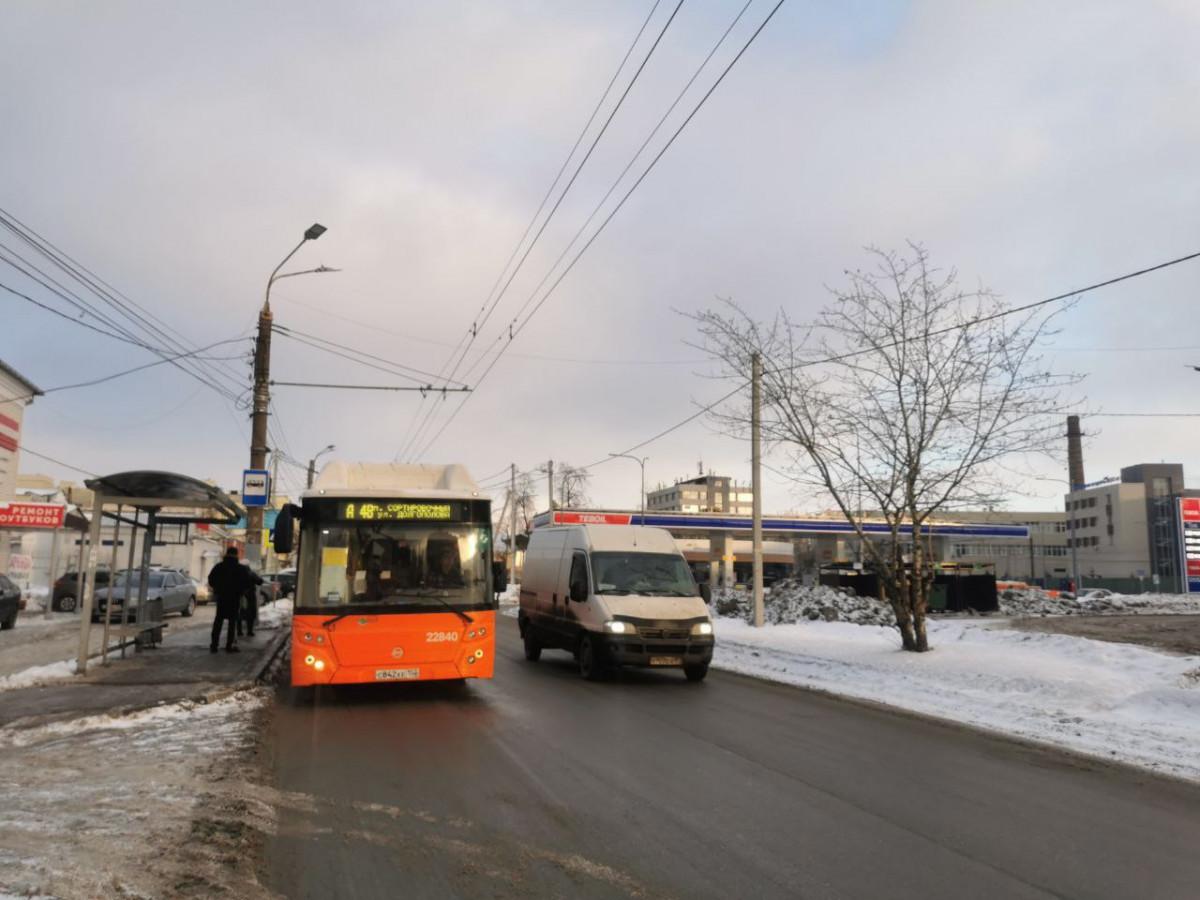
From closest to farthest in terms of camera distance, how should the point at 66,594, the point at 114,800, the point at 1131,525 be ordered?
the point at 114,800 → the point at 66,594 → the point at 1131,525

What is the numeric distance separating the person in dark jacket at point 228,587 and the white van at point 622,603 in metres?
5.49

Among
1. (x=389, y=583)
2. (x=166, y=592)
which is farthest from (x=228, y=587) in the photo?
(x=166, y=592)

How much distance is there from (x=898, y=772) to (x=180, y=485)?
10267 millimetres

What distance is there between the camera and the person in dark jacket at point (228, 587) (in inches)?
589

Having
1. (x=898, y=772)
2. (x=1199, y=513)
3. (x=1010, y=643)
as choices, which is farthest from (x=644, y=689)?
(x=1199, y=513)

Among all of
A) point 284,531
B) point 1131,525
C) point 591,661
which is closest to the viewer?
point 284,531

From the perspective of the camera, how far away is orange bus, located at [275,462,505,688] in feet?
33.9

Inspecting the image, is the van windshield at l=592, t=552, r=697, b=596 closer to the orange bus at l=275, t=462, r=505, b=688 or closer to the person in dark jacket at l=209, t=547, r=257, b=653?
the orange bus at l=275, t=462, r=505, b=688

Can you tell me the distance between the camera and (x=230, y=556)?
14727mm

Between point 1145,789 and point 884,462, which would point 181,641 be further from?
point 1145,789

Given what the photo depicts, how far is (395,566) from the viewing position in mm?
10781

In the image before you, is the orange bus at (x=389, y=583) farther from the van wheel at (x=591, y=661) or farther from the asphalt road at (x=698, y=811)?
the van wheel at (x=591, y=661)

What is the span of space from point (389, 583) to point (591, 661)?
4.23 metres

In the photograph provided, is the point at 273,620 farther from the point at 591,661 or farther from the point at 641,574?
the point at 641,574
